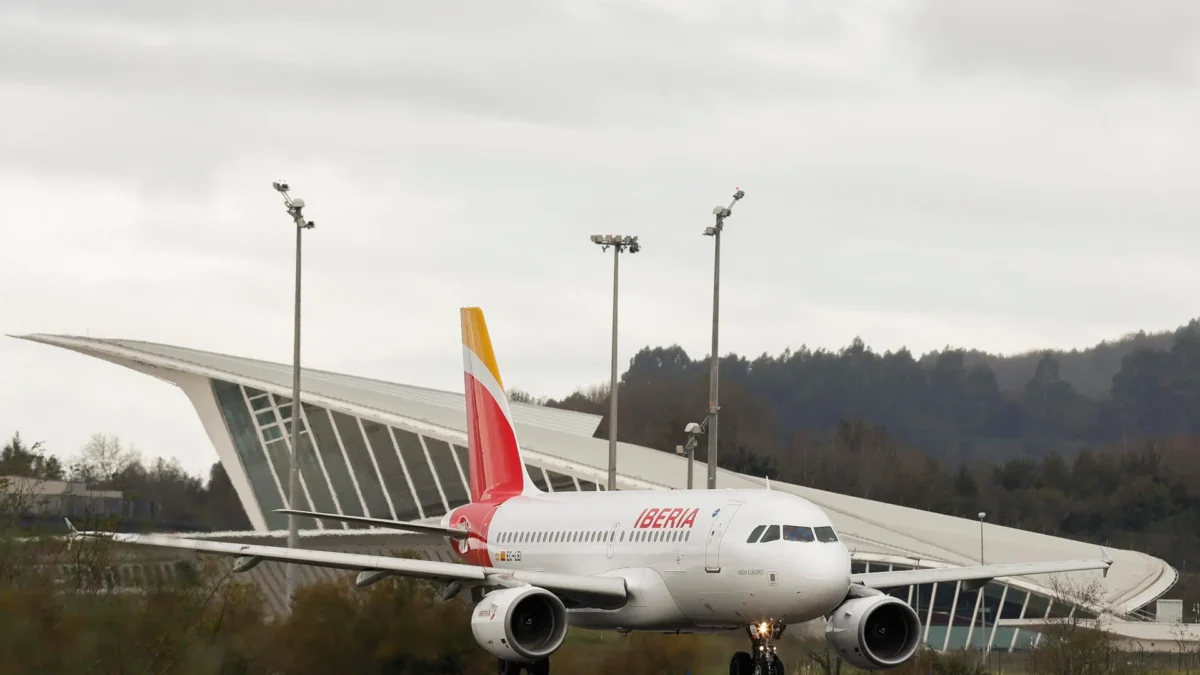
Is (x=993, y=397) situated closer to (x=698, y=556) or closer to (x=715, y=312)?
(x=715, y=312)

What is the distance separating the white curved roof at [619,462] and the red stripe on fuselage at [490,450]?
944 inches

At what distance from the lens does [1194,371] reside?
131000 millimetres

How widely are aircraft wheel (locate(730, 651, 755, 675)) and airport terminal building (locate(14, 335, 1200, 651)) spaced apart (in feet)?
102

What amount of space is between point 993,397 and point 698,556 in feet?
375

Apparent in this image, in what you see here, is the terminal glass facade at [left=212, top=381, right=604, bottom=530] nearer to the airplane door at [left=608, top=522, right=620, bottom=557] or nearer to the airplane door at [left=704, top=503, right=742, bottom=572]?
the airplane door at [left=608, top=522, right=620, bottom=557]

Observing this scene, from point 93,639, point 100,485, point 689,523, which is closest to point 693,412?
point 689,523

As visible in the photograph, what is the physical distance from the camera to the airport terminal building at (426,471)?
61.6 meters

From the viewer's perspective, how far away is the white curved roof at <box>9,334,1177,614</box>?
64.6m

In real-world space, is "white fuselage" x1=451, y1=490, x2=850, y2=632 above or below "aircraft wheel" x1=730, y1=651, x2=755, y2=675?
above

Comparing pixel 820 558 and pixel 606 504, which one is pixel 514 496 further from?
pixel 820 558

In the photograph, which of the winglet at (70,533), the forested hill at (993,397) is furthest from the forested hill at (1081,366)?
the winglet at (70,533)

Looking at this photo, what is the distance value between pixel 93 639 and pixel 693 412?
94336mm

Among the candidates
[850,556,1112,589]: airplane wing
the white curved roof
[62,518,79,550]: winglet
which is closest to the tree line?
the white curved roof

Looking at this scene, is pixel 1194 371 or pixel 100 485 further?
pixel 1194 371
